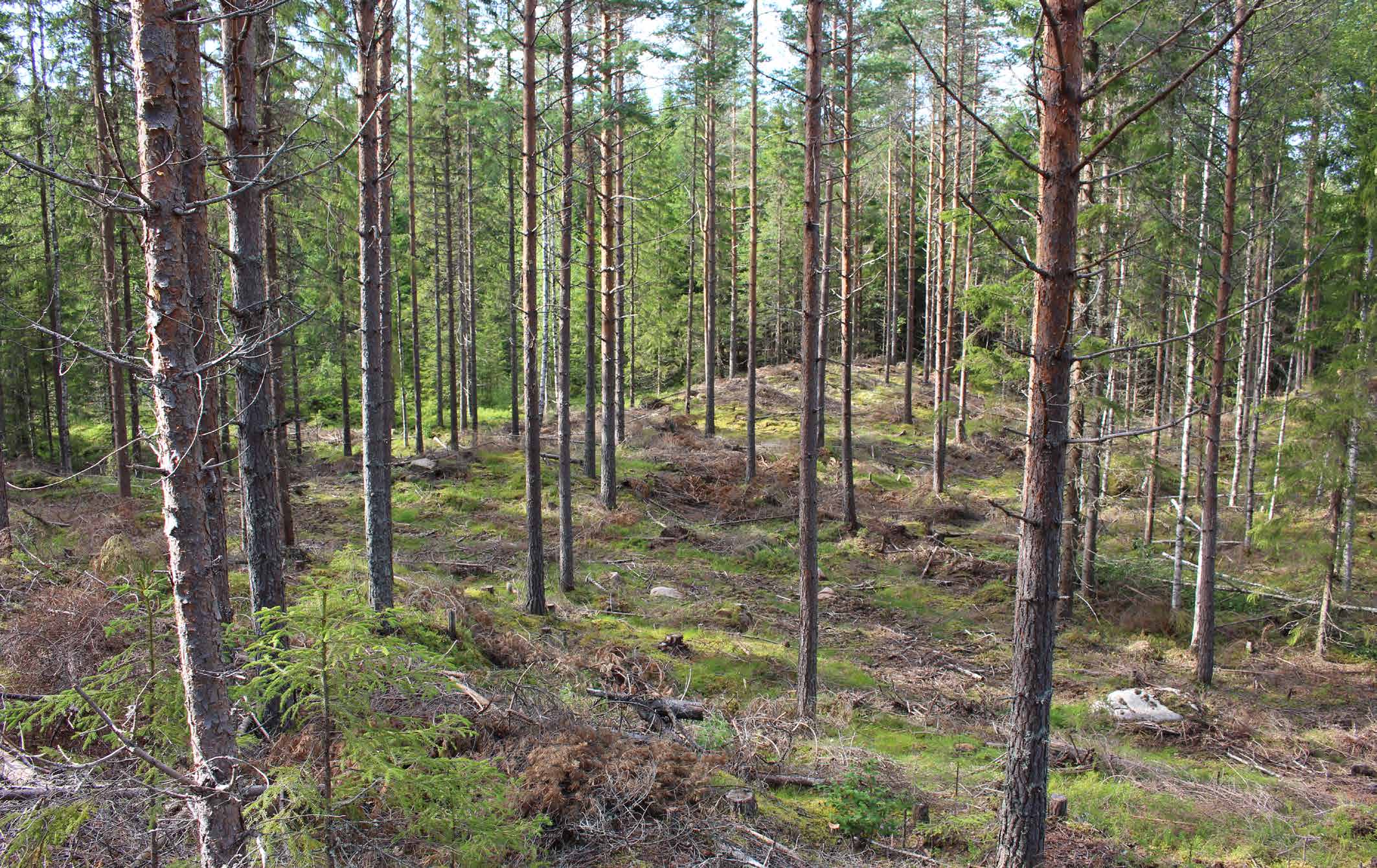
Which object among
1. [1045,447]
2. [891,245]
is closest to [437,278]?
[891,245]

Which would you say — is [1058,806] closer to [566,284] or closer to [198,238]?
[198,238]

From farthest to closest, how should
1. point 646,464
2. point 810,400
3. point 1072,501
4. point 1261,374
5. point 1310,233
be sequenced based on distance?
point 1261,374 → point 646,464 → point 1310,233 → point 1072,501 → point 810,400

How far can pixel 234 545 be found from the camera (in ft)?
→ 41.8

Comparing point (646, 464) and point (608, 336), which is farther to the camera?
point (646, 464)

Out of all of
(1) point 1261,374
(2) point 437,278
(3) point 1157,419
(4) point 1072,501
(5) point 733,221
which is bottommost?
(4) point 1072,501

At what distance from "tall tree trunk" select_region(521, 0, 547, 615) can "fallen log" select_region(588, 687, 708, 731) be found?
11.0ft

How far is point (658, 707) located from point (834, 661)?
390 centimetres

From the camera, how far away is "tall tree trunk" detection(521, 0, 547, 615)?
439 inches

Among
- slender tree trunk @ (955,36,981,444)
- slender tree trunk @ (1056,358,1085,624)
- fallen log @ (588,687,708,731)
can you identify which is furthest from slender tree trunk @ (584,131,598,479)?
slender tree trunk @ (955,36,981,444)

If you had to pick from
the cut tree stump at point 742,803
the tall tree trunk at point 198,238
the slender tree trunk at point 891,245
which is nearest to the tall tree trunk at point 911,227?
the slender tree trunk at point 891,245

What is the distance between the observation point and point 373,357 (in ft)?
29.9

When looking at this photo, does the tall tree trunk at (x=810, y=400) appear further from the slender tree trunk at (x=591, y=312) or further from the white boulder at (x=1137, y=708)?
the slender tree trunk at (x=591, y=312)

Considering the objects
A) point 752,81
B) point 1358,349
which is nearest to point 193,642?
point 1358,349

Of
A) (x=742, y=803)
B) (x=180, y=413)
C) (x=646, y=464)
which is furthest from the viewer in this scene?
(x=646, y=464)
